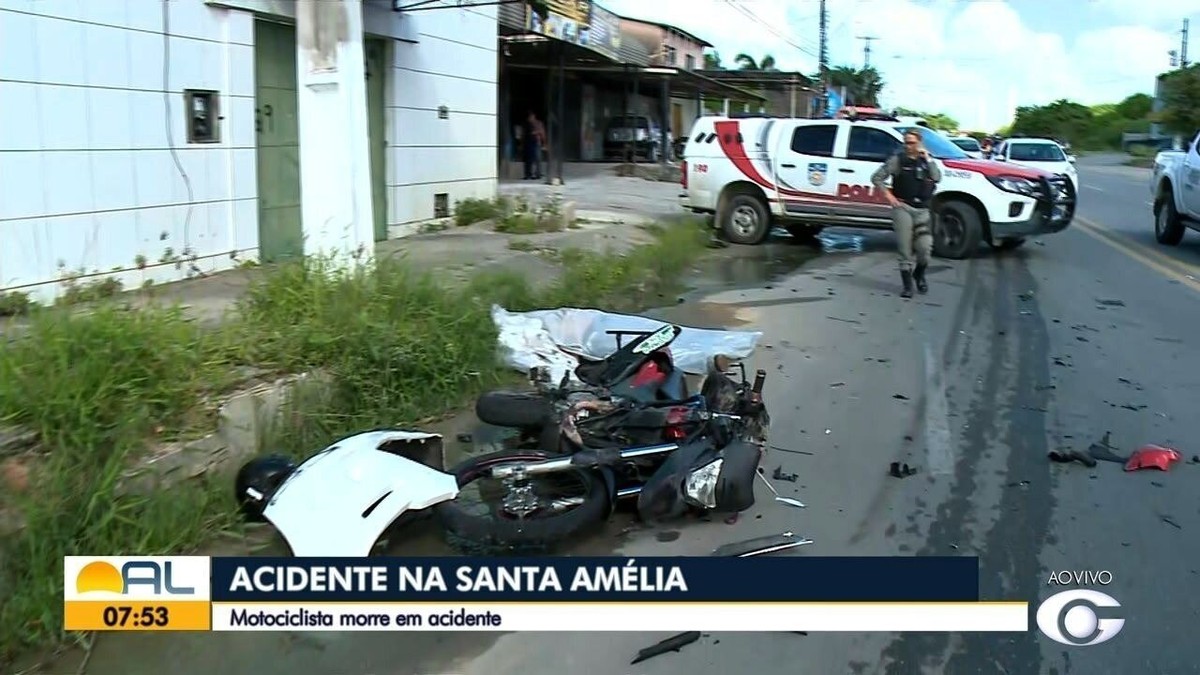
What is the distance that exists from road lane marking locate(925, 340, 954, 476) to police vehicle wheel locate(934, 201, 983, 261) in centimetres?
655

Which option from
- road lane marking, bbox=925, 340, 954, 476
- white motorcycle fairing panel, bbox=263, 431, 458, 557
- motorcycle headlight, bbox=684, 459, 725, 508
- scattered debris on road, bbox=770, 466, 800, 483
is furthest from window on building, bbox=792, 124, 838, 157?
white motorcycle fairing panel, bbox=263, 431, 458, 557

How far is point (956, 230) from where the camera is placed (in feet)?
48.0

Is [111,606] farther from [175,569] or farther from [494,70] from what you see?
[494,70]

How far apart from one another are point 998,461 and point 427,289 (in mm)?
3787

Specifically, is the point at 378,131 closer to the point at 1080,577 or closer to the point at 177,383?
the point at 177,383

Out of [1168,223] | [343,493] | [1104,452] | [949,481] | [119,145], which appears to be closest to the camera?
[343,493]

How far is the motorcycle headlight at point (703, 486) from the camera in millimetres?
4836

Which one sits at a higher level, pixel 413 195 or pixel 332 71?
pixel 332 71

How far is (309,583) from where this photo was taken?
3910mm

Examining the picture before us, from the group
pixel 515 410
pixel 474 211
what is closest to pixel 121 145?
pixel 515 410

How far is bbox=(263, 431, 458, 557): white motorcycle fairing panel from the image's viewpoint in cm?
432

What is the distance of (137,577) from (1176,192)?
15.9m

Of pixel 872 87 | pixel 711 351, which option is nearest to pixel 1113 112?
pixel 872 87

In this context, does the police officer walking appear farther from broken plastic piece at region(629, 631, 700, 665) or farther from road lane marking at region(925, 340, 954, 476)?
broken plastic piece at region(629, 631, 700, 665)
